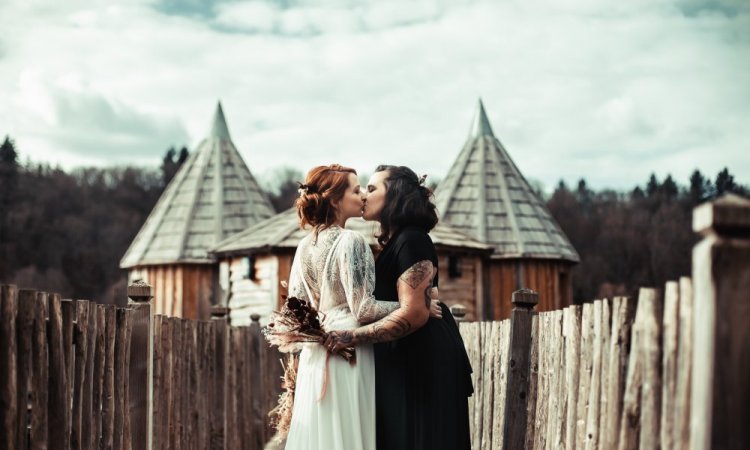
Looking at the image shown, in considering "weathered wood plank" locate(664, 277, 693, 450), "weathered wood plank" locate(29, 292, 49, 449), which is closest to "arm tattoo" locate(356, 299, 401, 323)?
"weathered wood plank" locate(29, 292, 49, 449)

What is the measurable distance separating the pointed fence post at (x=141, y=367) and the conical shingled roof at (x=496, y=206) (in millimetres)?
17554

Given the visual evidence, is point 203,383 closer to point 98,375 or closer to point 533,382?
point 533,382

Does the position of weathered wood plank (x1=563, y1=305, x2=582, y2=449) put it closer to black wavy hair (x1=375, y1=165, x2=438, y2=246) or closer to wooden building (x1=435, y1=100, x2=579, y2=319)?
black wavy hair (x1=375, y1=165, x2=438, y2=246)

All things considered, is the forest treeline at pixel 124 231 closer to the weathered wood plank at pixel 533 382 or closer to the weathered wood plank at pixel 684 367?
the weathered wood plank at pixel 533 382

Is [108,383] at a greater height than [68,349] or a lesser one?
lesser

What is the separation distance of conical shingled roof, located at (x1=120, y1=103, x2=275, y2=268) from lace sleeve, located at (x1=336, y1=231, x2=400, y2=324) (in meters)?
19.9

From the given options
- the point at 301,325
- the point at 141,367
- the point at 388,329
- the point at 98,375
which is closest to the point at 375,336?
the point at 388,329

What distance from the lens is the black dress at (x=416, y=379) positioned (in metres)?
5.90

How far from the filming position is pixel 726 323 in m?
3.31

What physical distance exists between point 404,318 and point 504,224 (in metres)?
19.8

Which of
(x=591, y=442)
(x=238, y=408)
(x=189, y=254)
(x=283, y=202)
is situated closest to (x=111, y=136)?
(x=283, y=202)

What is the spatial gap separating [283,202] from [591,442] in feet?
222

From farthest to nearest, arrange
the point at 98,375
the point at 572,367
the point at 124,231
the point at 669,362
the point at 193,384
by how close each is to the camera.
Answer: the point at 124,231, the point at 193,384, the point at 98,375, the point at 572,367, the point at 669,362

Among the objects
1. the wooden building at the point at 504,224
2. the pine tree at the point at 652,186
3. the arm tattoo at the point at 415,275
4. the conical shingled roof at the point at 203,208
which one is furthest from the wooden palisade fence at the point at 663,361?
the pine tree at the point at 652,186
